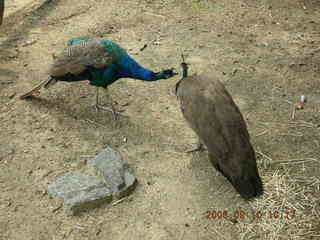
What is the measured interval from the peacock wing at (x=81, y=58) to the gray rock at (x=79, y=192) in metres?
1.19

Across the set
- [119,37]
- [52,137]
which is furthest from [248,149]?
[119,37]

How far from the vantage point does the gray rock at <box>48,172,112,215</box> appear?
3.29 meters

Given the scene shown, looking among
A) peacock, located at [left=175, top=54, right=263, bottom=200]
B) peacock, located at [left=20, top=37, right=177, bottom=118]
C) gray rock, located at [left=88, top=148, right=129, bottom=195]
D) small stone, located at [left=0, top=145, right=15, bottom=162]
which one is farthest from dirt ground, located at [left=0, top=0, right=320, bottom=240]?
peacock, located at [left=20, top=37, right=177, bottom=118]

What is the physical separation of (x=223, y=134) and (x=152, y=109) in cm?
139

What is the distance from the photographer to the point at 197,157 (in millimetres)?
3891

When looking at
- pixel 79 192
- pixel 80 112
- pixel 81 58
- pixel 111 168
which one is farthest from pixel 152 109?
pixel 79 192

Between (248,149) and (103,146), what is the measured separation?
1.44 m

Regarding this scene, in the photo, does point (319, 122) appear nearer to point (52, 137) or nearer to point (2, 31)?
point (52, 137)

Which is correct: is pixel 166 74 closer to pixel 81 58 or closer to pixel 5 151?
pixel 81 58

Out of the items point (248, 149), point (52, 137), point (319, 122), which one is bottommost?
point (319, 122)

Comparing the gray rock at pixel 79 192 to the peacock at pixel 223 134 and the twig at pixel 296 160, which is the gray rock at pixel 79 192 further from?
the twig at pixel 296 160

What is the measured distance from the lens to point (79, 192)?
11.0 ft
